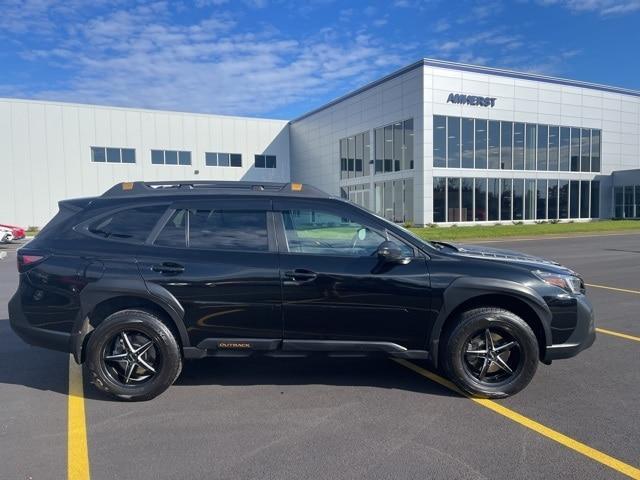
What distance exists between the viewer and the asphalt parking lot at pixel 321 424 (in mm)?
3086

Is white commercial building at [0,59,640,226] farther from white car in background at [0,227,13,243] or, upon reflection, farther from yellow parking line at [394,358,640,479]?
yellow parking line at [394,358,640,479]

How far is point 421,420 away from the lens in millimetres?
3742

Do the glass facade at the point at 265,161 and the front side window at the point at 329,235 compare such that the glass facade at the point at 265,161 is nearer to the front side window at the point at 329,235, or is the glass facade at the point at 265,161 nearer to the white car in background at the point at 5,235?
the white car in background at the point at 5,235

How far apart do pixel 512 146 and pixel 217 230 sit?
3212 cm

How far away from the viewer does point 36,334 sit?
13.9 feet

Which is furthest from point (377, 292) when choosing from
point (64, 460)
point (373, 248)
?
point (64, 460)

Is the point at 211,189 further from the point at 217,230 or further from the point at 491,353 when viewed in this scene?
the point at 491,353

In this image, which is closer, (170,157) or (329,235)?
(329,235)

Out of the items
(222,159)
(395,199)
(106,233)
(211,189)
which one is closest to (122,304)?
(106,233)

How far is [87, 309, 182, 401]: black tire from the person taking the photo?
4094 millimetres

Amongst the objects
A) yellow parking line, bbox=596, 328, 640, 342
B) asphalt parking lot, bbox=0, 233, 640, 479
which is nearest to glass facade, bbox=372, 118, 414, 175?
yellow parking line, bbox=596, 328, 640, 342

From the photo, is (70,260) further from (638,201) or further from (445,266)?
(638,201)

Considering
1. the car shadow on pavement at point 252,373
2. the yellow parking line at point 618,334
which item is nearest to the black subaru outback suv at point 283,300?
the car shadow on pavement at point 252,373

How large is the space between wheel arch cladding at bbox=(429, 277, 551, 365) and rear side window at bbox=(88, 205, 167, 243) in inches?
104
